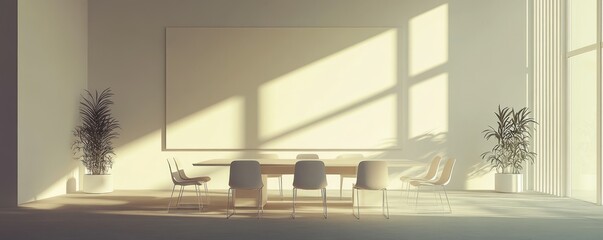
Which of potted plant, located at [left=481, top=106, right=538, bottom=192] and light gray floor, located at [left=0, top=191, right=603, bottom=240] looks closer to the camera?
light gray floor, located at [left=0, top=191, right=603, bottom=240]

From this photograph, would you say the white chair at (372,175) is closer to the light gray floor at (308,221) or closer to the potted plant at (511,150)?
the light gray floor at (308,221)

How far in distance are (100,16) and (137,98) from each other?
1.49 m

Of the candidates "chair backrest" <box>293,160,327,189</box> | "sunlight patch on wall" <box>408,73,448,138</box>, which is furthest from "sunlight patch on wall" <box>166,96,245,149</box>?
"chair backrest" <box>293,160,327,189</box>

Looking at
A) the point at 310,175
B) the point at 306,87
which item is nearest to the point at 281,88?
the point at 306,87

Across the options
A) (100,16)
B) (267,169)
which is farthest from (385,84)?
(100,16)

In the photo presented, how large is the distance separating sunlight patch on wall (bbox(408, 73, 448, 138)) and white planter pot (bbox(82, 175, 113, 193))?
4.87 metres

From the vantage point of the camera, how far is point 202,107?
37.7ft

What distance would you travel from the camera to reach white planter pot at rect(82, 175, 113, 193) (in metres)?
10.8

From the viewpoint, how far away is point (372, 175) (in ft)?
25.4

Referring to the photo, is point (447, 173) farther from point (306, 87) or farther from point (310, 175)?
point (306, 87)

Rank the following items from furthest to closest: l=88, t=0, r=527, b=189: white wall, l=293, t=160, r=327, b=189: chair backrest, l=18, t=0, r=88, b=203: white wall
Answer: l=88, t=0, r=527, b=189: white wall → l=18, t=0, r=88, b=203: white wall → l=293, t=160, r=327, b=189: chair backrest

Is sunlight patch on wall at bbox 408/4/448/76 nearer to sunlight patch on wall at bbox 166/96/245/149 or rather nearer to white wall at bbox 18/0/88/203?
sunlight patch on wall at bbox 166/96/245/149

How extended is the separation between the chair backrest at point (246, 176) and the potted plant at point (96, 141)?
12.9 feet

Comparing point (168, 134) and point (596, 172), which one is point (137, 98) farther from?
point (596, 172)
